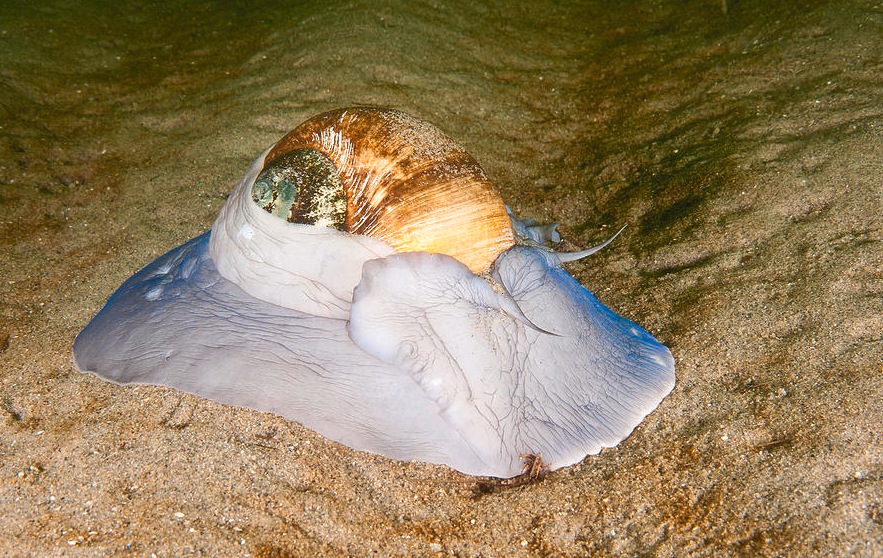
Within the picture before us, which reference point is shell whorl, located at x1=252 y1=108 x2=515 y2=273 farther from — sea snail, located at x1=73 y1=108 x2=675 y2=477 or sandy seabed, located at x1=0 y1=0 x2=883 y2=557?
sandy seabed, located at x1=0 y1=0 x2=883 y2=557

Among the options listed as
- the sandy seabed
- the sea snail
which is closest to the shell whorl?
the sea snail

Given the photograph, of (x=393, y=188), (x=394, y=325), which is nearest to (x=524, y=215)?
(x=393, y=188)

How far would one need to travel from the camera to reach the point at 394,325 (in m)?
2.39

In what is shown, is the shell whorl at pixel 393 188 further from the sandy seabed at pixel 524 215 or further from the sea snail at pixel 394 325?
the sandy seabed at pixel 524 215

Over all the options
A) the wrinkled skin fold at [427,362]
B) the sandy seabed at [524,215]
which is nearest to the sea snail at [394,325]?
the wrinkled skin fold at [427,362]

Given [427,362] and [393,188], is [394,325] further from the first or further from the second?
[393,188]

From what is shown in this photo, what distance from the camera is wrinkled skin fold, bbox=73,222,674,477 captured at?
2.31m

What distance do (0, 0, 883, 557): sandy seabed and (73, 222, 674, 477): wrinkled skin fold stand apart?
140 millimetres

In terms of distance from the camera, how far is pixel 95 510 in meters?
2.08

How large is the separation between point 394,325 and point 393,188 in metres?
0.58

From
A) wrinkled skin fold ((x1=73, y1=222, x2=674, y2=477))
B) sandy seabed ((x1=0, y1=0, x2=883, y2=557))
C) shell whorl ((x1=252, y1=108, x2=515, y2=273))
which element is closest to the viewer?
sandy seabed ((x1=0, y1=0, x2=883, y2=557))

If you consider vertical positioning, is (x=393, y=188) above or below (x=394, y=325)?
above

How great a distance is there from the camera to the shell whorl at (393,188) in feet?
8.12

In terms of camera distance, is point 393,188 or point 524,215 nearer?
point 393,188
